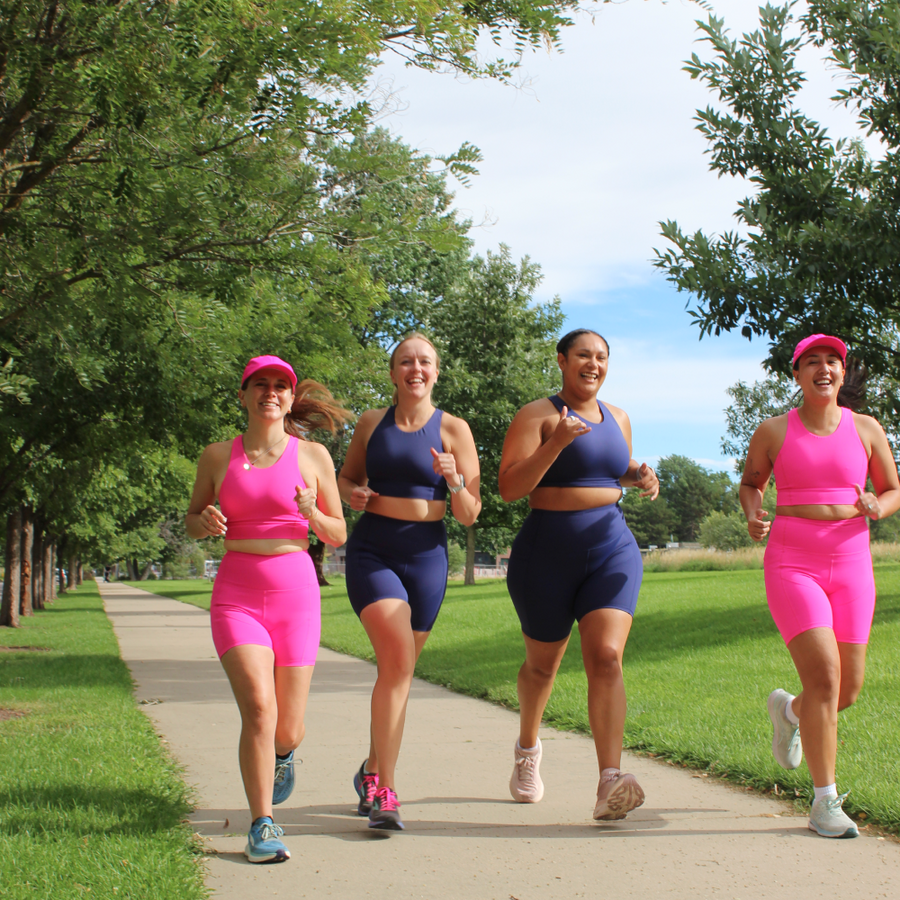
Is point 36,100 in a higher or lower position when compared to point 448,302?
lower

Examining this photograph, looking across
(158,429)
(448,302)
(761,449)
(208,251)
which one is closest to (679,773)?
(761,449)

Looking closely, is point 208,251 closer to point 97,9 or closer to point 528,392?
point 97,9

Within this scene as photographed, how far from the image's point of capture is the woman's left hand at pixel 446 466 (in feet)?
15.4

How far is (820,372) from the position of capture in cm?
492

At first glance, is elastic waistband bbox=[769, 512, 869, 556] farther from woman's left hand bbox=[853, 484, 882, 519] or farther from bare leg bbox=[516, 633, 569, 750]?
bare leg bbox=[516, 633, 569, 750]

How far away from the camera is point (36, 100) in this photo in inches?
280

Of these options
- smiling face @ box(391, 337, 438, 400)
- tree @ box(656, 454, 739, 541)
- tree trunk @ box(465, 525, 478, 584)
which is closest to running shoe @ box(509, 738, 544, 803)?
smiling face @ box(391, 337, 438, 400)

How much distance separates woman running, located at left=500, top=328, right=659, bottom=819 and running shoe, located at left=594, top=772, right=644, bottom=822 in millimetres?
50

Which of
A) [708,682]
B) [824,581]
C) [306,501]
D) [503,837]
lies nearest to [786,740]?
[824,581]

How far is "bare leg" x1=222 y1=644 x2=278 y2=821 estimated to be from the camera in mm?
4207

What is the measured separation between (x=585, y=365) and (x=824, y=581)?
150cm

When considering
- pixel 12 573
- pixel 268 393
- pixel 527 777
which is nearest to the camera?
pixel 268 393

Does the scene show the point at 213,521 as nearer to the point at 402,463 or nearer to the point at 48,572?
the point at 402,463

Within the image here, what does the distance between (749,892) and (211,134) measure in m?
6.07
